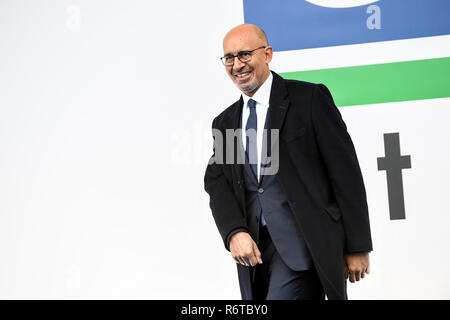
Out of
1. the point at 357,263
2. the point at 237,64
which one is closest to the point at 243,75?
the point at 237,64

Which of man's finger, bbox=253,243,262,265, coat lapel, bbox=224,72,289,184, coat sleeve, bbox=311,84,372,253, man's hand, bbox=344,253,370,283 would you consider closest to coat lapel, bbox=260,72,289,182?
coat lapel, bbox=224,72,289,184

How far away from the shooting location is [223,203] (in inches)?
68.7

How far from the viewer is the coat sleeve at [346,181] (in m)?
1.65

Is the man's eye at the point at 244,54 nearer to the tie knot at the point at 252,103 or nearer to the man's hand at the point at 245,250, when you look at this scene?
the tie knot at the point at 252,103

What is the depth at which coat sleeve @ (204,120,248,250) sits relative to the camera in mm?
1685

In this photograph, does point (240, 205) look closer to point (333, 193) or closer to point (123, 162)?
point (333, 193)

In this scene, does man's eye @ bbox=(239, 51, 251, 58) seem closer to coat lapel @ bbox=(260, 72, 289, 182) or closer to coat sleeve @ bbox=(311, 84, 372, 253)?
coat lapel @ bbox=(260, 72, 289, 182)

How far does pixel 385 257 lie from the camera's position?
314 centimetres

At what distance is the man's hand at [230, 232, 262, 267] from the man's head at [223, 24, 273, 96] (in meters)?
0.47

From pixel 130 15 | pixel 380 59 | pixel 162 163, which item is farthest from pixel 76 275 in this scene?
pixel 380 59

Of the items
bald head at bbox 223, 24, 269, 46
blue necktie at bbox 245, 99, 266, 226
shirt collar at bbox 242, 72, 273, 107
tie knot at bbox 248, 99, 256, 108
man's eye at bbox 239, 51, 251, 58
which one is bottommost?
blue necktie at bbox 245, 99, 266, 226

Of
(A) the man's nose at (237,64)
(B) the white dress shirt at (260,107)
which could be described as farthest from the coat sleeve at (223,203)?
(A) the man's nose at (237,64)

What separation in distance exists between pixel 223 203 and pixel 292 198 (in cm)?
22

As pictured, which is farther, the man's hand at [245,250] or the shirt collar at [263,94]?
the shirt collar at [263,94]
